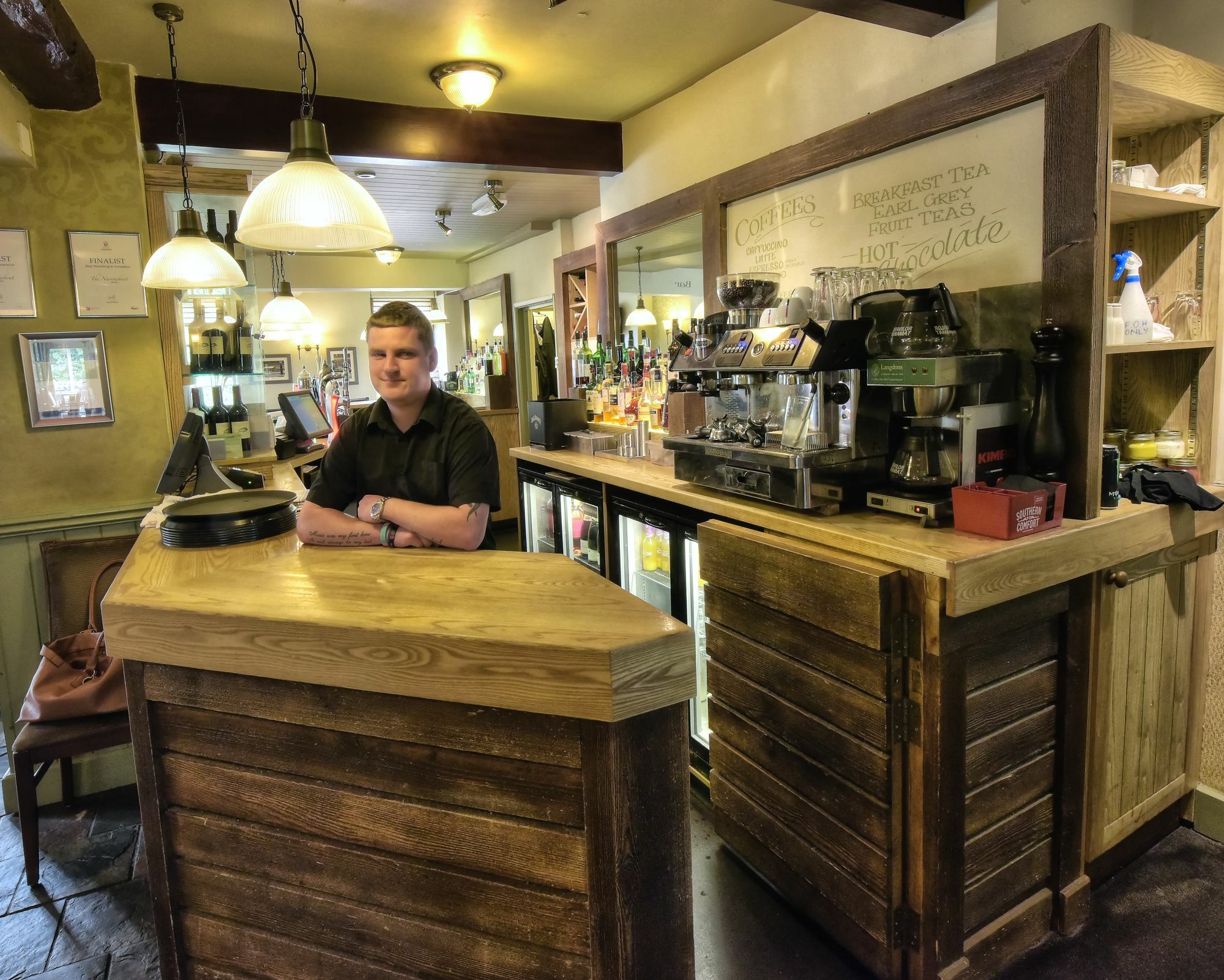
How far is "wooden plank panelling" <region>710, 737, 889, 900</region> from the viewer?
1923 millimetres

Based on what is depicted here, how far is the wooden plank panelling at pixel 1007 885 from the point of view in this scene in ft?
6.30

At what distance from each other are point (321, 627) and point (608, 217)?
3620 mm

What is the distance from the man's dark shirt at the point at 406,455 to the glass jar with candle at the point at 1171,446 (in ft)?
6.59

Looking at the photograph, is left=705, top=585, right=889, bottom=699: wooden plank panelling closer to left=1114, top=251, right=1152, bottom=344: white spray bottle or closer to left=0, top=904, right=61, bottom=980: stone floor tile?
left=1114, top=251, right=1152, bottom=344: white spray bottle

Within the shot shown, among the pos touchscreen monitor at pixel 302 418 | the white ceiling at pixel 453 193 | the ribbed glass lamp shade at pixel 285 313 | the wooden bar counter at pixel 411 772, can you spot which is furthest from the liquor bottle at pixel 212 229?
the wooden bar counter at pixel 411 772

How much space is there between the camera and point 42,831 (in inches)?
109

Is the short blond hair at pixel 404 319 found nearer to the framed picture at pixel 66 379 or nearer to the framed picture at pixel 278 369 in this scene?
the framed picture at pixel 66 379

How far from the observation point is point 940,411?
2043mm

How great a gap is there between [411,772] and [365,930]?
0.34 metres

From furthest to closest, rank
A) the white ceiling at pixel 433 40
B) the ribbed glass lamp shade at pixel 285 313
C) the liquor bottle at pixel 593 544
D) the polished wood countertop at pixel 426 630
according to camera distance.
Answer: the ribbed glass lamp shade at pixel 285 313, the liquor bottle at pixel 593 544, the white ceiling at pixel 433 40, the polished wood countertop at pixel 426 630

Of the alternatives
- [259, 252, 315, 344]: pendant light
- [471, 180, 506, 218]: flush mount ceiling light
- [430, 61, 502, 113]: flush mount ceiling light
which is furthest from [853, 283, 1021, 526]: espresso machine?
[259, 252, 315, 344]: pendant light

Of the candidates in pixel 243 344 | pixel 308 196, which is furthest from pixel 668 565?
pixel 243 344

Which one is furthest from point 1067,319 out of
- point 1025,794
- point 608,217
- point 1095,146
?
point 608,217

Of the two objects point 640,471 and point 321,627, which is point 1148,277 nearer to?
point 640,471
